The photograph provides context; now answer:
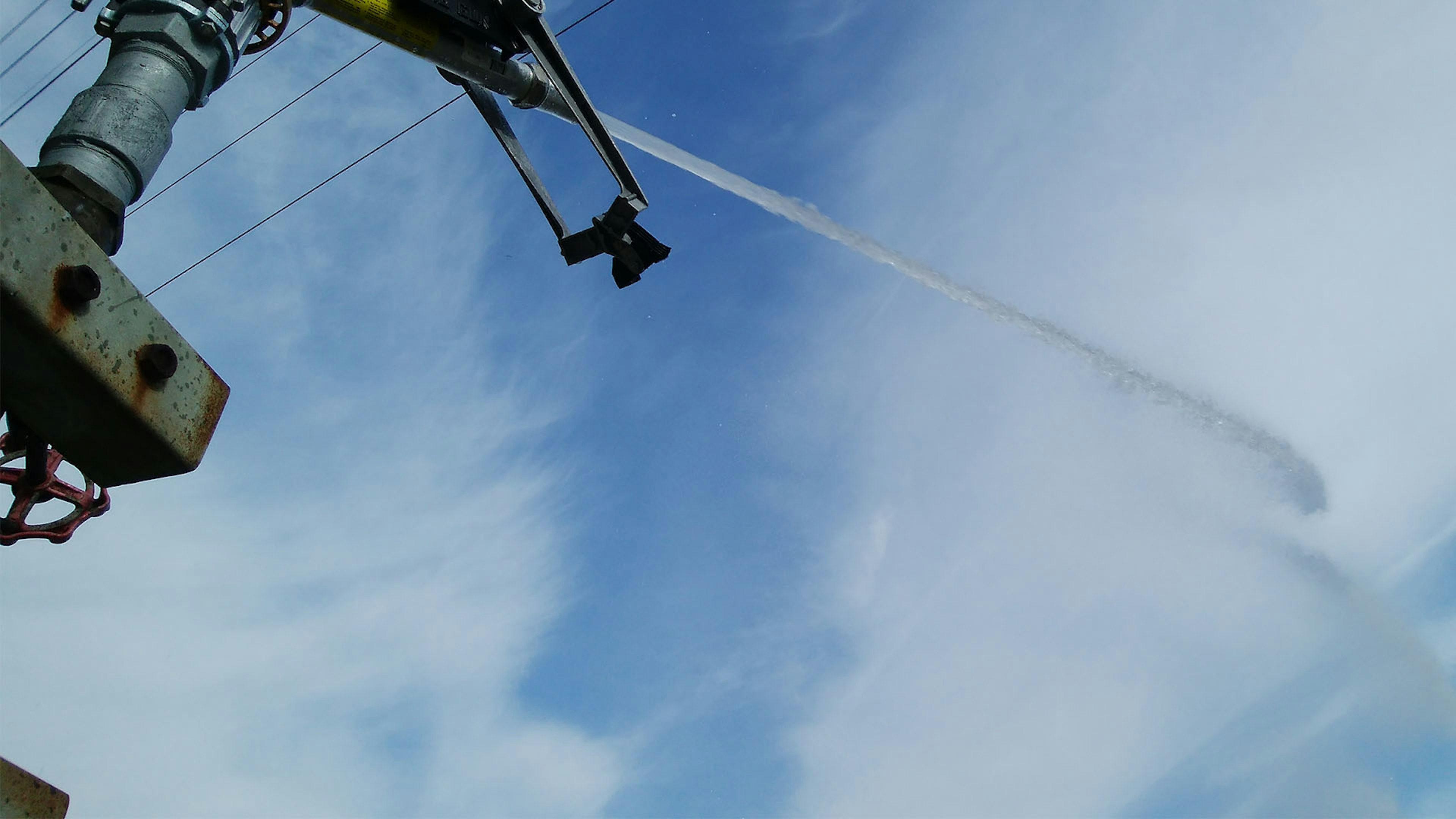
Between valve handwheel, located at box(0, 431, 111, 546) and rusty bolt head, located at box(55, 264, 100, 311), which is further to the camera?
valve handwheel, located at box(0, 431, 111, 546)

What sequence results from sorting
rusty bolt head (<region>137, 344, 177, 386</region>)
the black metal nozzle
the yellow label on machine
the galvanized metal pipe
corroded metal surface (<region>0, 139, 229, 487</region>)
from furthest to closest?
the black metal nozzle → the yellow label on machine → the galvanized metal pipe → rusty bolt head (<region>137, 344, 177, 386</region>) → corroded metal surface (<region>0, 139, 229, 487</region>)

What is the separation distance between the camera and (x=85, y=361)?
7.97ft

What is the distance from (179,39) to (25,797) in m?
3.25

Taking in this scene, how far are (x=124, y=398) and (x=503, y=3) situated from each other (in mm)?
5536

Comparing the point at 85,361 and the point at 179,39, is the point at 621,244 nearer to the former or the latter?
the point at 179,39

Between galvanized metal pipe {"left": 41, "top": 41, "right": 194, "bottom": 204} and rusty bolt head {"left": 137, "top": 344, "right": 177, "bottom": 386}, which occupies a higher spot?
galvanized metal pipe {"left": 41, "top": 41, "right": 194, "bottom": 204}

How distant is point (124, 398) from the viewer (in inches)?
101

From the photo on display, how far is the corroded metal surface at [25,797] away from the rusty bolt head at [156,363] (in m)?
1.04

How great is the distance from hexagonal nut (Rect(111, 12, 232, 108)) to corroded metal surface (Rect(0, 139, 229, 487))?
204cm

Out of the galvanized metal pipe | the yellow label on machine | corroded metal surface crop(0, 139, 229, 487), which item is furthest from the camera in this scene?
the yellow label on machine

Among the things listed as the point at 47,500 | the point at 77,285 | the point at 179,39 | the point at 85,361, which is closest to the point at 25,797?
the point at 85,361

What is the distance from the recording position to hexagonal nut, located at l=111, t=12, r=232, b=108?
407 centimetres

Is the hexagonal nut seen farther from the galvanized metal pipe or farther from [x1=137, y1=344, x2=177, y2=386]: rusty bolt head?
[x1=137, y1=344, x2=177, y2=386]: rusty bolt head

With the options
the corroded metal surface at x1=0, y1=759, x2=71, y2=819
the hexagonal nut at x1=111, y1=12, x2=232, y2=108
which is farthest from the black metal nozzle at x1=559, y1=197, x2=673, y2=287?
the corroded metal surface at x1=0, y1=759, x2=71, y2=819
